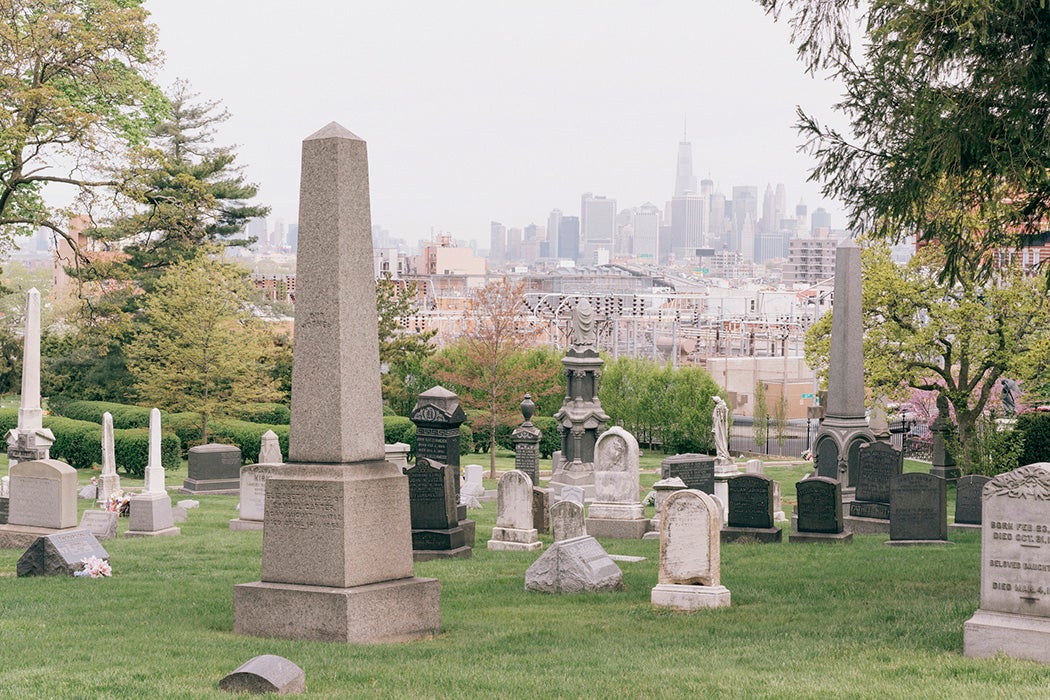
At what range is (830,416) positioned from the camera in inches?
906

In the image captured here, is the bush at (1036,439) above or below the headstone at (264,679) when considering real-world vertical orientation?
above

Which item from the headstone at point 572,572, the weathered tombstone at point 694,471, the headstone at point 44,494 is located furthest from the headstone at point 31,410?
the headstone at point 572,572

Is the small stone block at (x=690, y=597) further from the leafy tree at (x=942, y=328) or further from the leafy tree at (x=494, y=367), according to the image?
the leafy tree at (x=494, y=367)

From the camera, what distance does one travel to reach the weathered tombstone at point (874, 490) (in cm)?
1942

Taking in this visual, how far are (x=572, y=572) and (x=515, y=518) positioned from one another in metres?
4.96

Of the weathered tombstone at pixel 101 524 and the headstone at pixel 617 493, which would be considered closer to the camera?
the weathered tombstone at pixel 101 524

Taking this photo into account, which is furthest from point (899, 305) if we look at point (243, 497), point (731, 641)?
point (731, 641)

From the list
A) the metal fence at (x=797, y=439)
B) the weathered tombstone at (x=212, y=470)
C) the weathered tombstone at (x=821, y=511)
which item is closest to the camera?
the weathered tombstone at (x=821, y=511)

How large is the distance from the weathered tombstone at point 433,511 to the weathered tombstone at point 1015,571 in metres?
8.52

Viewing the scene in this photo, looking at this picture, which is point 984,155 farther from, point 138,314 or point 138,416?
point 138,314

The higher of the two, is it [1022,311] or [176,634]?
[1022,311]

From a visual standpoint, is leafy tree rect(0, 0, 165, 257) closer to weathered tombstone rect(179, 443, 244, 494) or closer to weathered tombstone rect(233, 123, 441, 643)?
weathered tombstone rect(179, 443, 244, 494)

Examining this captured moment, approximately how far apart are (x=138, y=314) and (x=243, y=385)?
27.3ft

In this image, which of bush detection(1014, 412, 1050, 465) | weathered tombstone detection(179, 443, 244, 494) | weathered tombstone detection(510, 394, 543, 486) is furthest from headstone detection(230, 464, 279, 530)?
bush detection(1014, 412, 1050, 465)
